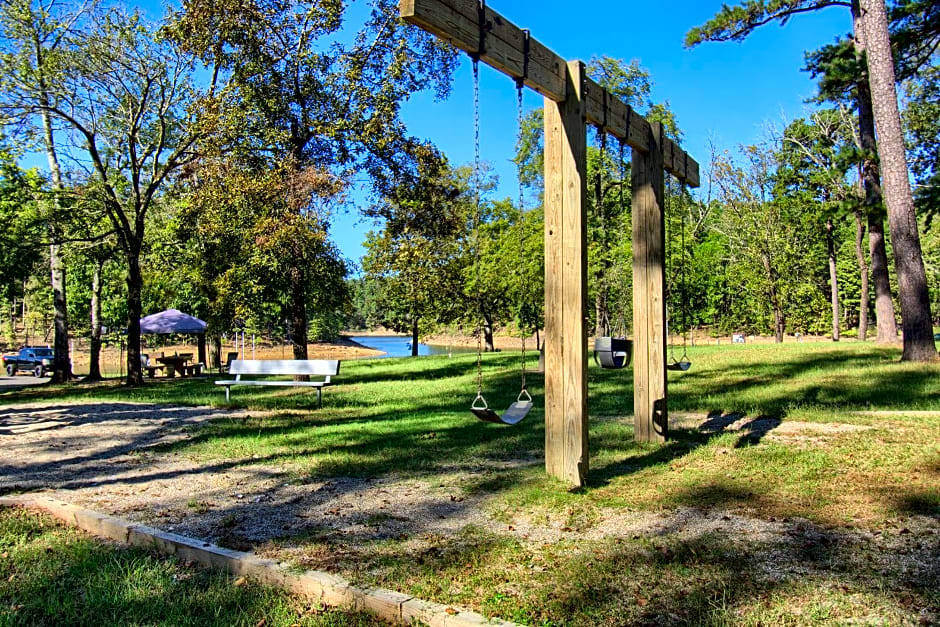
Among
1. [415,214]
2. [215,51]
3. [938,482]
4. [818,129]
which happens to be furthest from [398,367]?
[818,129]

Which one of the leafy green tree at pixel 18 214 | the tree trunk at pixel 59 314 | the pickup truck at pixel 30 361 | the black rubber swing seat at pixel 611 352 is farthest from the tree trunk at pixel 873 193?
the pickup truck at pixel 30 361

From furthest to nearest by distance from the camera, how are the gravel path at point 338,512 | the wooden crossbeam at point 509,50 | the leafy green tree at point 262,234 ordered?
the leafy green tree at point 262,234, the wooden crossbeam at point 509,50, the gravel path at point 338,512

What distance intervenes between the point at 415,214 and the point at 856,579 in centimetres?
1501

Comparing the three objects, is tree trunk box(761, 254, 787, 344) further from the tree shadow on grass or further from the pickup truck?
the pickup truck

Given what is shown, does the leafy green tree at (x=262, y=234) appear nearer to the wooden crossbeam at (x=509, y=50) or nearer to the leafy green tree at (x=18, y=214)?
the leafy green tree at (x=18, y=214)

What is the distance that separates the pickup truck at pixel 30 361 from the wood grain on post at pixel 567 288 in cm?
2872

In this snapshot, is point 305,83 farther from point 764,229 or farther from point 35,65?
Result: point 764,229

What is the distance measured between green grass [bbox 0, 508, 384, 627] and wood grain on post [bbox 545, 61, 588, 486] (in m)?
2.67

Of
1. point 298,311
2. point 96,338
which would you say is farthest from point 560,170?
point 96,338

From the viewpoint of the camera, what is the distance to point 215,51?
52.3 ft

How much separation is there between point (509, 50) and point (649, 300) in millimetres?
3555

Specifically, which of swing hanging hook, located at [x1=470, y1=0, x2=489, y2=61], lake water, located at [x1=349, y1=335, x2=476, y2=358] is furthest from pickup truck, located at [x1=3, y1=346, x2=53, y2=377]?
swing hanging hook, located at [x1=470, y1=0, x2=489, y2=61]

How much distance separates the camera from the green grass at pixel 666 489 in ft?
10.9

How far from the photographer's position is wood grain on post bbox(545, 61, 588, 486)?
5.49 metres
